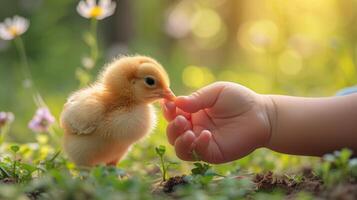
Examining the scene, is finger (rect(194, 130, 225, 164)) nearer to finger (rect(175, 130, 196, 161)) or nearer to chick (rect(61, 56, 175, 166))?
finger (rect(175, 130, 196, 161))

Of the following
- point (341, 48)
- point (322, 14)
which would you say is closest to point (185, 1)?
point (322, 14)

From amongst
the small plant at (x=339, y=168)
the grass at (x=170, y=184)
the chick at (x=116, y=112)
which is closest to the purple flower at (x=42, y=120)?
the grass at (x=170, y=184)

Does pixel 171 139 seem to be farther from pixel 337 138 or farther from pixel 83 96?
pixel 337 138

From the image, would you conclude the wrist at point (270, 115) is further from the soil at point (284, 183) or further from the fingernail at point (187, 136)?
the fingernail at point (187, 136)

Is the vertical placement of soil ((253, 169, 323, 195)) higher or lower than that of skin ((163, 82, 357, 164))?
lower

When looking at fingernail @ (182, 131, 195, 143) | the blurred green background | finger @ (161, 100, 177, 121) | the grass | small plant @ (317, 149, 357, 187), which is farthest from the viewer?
the blurred green background

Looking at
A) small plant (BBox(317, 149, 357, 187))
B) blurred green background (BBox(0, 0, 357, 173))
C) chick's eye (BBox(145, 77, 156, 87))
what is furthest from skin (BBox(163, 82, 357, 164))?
blurred green background (BBox(0, 0, 357, 173))

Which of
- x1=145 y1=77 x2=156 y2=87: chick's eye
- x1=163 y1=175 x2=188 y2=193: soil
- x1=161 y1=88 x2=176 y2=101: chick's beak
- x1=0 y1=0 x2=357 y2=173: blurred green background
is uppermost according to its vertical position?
x1=0 y1=0 x2=357 y2=173: blurred green background

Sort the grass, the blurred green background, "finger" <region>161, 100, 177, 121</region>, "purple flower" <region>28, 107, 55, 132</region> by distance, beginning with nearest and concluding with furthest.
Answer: the grass < "finger" <region>161, 100, 177, 121</region> < "purple flower" <region>28, 107, 55, 132</region> < the blurred green background
